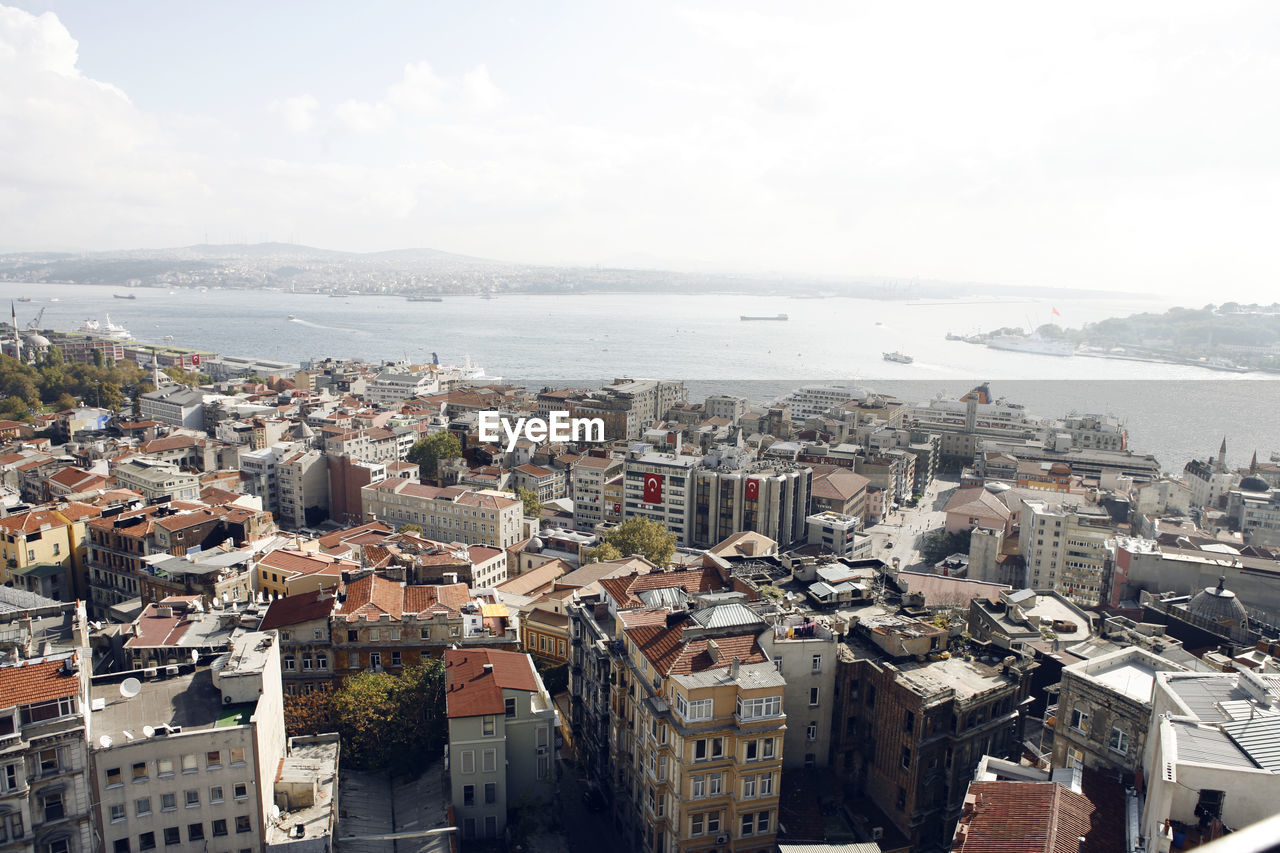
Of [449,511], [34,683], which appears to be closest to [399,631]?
[34,683]

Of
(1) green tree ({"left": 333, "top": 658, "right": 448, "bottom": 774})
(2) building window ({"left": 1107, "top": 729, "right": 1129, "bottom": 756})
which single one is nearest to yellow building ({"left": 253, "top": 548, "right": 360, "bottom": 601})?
(1) green tree ({"left": 333, "top": 658, "right": 448, "bottom": 774})

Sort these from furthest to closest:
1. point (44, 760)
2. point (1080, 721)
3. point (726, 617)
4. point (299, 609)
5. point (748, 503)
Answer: point (748, 503) < point (299, 609) < point (726, 617) < point (1080, 721) < point (44, 760)

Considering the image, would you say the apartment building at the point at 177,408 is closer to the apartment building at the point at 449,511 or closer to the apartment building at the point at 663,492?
the apartment building at the point at 449,511

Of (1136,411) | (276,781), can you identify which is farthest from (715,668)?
(1136,411)

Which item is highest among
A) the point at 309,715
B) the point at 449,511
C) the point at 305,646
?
the point at 305,646

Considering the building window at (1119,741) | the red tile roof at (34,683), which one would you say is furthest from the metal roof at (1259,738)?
the red tile roof at (34,683)

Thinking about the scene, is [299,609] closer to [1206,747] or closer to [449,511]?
[1206,747]
